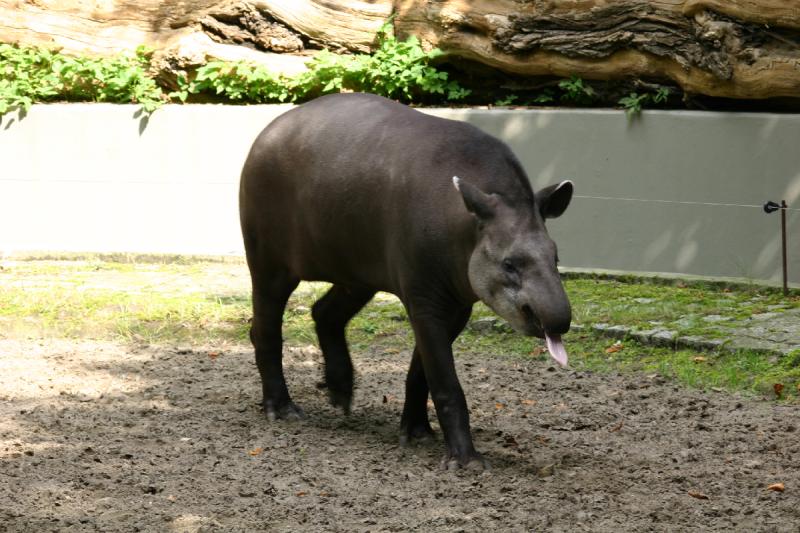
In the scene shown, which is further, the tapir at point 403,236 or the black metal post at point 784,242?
the black metal post at point 784,242

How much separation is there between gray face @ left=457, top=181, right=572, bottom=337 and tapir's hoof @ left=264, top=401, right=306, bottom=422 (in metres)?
1.79

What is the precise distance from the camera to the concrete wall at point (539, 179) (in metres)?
9.71

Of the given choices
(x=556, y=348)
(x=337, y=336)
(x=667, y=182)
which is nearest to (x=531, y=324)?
(x=556, y=348)

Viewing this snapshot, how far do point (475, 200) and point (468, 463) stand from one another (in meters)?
1.32

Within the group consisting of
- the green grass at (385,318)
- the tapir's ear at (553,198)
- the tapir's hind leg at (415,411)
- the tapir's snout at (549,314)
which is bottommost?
the green grass at (385,318)

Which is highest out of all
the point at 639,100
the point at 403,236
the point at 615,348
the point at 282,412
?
the point at 403,236

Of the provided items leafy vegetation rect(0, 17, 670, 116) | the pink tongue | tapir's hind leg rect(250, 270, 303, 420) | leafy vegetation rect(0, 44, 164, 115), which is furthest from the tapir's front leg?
leafy vegetation rect(0, 44, 164, 115)

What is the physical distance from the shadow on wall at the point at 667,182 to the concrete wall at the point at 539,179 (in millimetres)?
10

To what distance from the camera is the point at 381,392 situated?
25.0 ft

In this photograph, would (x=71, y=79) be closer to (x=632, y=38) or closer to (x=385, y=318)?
(x=385, y=318)

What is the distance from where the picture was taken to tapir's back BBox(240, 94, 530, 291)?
232 inches

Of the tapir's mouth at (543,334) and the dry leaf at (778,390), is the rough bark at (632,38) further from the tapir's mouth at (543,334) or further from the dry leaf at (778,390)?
the tapir's mouth at (543,334)

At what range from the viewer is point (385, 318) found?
9336 mm

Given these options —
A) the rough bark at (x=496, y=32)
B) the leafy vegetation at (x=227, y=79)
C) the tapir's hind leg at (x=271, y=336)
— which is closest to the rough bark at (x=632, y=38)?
the rough bark at (x=496, y=32)
